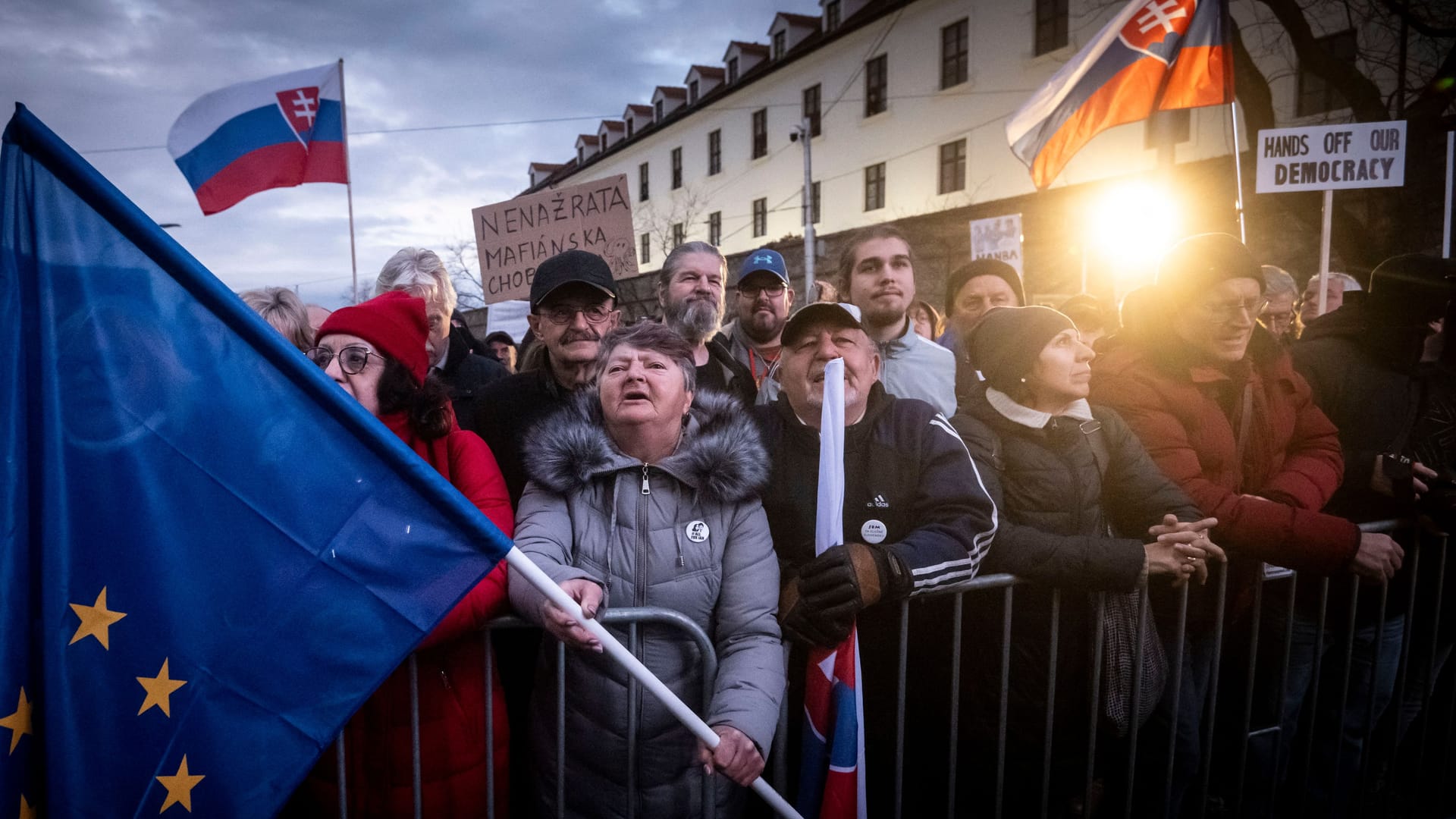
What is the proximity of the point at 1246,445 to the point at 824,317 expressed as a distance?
65.2 inches

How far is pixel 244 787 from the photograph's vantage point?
1.46 metres

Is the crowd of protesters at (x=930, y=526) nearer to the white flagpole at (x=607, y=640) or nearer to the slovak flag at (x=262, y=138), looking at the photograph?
the white flagpole at (x=607, y=640)

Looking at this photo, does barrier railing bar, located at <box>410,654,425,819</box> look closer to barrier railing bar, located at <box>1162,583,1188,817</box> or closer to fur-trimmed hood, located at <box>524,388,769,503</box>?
fur-trimmed hood, located at <box>524,388,769,503</box>

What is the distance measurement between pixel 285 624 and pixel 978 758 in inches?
77.9

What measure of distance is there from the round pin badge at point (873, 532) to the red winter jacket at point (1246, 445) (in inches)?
42.0

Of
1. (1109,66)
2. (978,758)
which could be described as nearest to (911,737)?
(978,758)

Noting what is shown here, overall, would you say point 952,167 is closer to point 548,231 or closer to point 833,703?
point 548,231

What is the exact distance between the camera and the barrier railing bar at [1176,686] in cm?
244

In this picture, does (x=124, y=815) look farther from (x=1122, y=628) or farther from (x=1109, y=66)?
(x=1109, y=66)

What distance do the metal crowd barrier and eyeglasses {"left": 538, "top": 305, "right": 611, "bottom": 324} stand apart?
51.7 inches

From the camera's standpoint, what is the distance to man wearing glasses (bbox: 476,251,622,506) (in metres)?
2.92

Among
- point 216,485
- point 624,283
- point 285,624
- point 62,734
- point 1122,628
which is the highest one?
point 624,283

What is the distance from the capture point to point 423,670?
199 centimetres

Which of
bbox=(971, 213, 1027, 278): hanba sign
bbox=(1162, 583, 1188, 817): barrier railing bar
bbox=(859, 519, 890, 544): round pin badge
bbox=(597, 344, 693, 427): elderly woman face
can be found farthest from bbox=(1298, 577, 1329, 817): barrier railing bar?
bbox=(971, 213, 1027, 278): hanba sign
